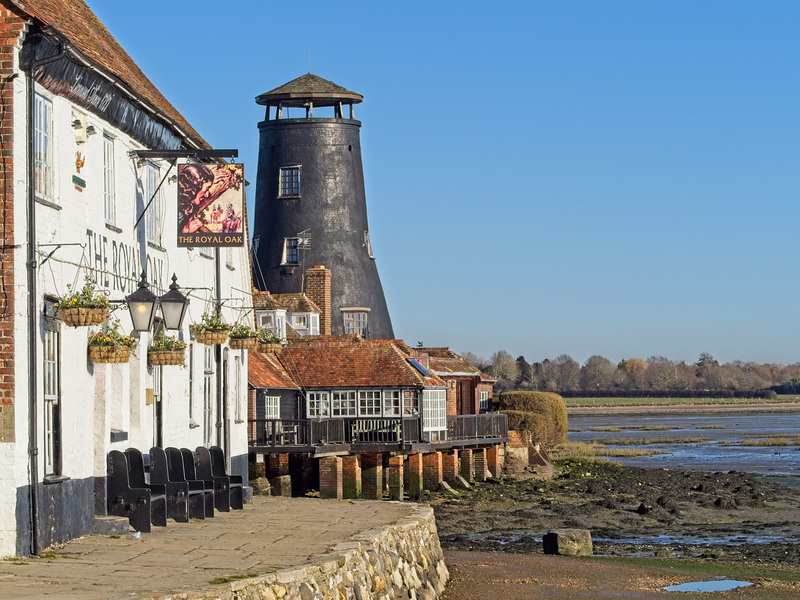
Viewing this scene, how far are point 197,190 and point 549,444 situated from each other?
4370 centimetres

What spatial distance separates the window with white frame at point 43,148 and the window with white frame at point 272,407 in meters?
24.0

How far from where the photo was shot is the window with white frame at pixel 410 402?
40.8 m

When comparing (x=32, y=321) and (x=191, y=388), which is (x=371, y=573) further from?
(x=191, y=388)

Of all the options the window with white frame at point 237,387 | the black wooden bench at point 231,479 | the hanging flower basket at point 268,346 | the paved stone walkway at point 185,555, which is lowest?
the paved stone walkway at point 185,555

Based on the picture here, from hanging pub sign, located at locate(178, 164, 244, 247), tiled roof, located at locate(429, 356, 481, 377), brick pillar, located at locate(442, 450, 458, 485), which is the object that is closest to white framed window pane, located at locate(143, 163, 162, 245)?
hanging pub sign, located at locate(178, 164, 244, 247)

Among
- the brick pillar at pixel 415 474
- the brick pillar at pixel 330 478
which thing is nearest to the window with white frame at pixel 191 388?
the brick pillar at pixel 330 478

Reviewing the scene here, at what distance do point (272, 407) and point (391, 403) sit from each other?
363 cm

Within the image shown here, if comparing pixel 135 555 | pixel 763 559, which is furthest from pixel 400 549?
pixel 763 559

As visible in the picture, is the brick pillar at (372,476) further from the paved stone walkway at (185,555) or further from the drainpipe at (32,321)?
the drainpipe at (32,321)

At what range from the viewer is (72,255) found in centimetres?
1681

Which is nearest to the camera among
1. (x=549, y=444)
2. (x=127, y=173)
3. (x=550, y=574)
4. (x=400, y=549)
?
(x=400, y=549)

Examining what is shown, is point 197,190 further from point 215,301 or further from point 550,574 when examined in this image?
point 550,574

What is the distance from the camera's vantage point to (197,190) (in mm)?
20516

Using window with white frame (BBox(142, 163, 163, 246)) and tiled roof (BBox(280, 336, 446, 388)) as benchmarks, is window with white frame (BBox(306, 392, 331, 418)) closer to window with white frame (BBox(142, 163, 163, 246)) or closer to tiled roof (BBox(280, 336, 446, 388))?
tiled roof (BBox(280, 336, 446, 388))
